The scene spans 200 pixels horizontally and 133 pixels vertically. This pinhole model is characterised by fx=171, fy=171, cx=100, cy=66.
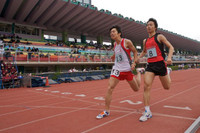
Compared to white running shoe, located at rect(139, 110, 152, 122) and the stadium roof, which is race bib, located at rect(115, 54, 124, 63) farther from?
the stadium roof

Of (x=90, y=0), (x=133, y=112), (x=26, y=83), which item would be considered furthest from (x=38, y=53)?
(x=90, y=0)

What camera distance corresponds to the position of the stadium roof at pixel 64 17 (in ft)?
81.7

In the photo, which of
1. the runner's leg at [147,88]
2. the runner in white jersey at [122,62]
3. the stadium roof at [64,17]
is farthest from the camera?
the stadium roof at [64,17]

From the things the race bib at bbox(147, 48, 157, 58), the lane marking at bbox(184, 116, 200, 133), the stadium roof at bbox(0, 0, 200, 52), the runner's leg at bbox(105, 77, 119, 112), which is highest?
the stadium roof at bbox(0, 0, 200, 52)

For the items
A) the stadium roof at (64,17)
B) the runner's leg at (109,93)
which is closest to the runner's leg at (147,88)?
the runner's leg at (109,93)

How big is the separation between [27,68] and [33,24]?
33.3 feet

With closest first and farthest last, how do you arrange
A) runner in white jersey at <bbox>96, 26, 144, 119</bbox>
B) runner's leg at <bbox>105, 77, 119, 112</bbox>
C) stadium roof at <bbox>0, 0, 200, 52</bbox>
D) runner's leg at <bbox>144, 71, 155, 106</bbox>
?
runner's leg at <bbox>144, 71, 155, 106</bbox>
runner's leg at <bbox>105, 77, 119, 112</bbox>
runner in white jersey at <bbox>96, 26, 144, 119</bbox>
stadium roof at <bbox>0, 0, 200, 52</bbox>

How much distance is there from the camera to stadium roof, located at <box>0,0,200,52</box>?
81.7ft

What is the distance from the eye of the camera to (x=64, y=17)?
99.9ft

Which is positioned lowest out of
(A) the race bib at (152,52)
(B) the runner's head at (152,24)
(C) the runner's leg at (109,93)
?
(C) the runner's leg at (109,93)

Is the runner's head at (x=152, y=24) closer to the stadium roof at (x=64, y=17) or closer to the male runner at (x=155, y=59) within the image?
the male runner at (x=155, y=59)

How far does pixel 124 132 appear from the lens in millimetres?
3508

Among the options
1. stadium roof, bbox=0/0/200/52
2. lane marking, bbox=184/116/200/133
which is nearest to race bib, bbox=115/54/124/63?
lane marking, bbox=184/116/200/133

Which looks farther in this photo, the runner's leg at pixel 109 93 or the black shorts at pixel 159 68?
the runner's leg at pixel 109 93
